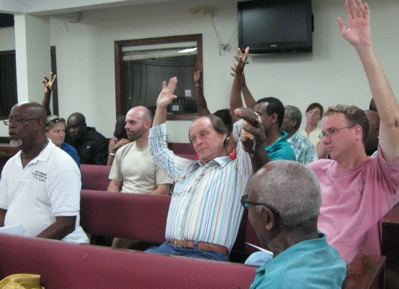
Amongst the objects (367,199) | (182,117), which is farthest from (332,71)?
(367,199)

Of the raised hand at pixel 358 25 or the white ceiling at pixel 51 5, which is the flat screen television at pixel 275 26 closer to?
the white ceiling at pixel 51 5

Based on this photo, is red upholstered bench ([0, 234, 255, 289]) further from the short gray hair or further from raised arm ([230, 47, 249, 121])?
raised arm ([230, 47, 249, 121])

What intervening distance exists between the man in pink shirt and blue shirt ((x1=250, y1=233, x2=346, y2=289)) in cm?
77

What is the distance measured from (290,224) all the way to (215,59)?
4.64 metres

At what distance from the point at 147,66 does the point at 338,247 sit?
4.66 meters

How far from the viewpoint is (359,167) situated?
1914mm

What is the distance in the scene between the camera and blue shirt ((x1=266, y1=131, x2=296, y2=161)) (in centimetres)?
240

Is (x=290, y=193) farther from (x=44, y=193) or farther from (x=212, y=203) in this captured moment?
(x=44, y=193)

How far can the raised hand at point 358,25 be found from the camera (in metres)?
1.78

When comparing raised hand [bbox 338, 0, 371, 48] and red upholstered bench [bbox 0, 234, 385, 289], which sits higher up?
raised hand [bbox 338, 0, 371, 48]

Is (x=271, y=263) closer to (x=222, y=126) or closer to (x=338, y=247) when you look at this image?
(x=338, y=247)

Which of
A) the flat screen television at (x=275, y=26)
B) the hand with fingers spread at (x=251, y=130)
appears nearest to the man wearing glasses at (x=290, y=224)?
the hand with fingers spread at (x=251, y=130)

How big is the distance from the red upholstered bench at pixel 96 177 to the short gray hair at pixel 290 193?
261 cm

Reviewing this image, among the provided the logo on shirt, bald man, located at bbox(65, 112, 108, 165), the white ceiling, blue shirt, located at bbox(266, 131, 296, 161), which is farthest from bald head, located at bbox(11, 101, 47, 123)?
the white ceiling
